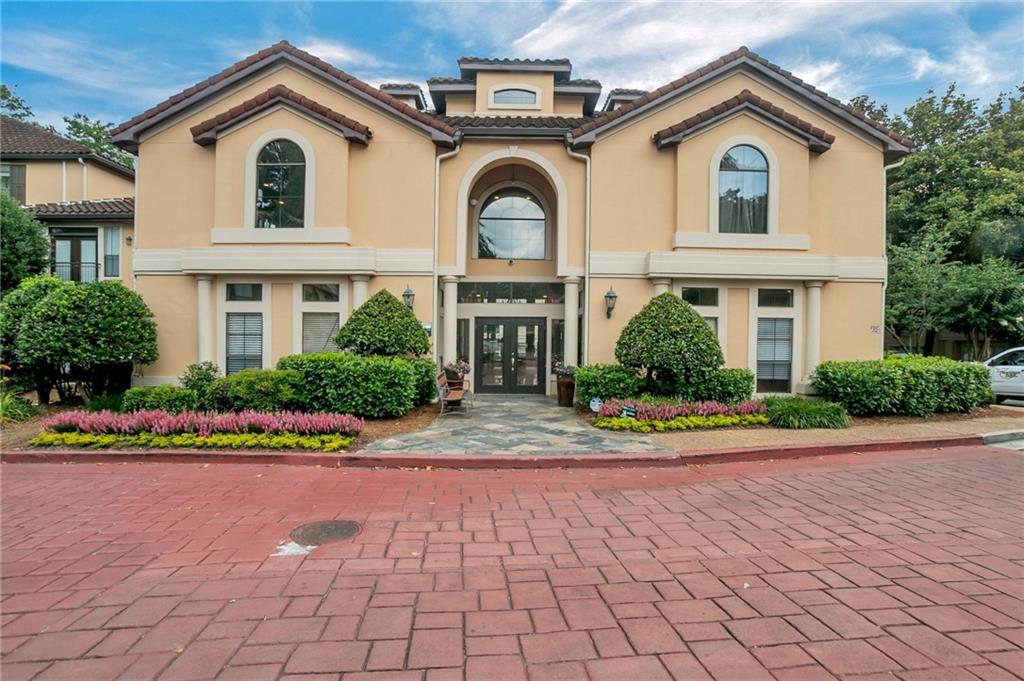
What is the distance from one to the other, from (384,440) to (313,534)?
372 centimetres

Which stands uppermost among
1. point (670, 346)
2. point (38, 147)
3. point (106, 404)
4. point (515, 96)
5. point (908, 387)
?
point (515, 96)

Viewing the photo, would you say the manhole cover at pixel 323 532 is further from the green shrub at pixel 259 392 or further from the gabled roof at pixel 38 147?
the gabled roof at pixel 38 147

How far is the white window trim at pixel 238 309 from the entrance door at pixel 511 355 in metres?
5.59

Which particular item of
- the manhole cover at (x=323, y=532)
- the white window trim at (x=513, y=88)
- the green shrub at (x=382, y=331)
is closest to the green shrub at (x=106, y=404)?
the green shrub at (x=382, y=331)

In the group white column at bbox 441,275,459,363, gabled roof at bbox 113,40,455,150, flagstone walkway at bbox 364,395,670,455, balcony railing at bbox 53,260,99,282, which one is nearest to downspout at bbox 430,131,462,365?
gabled roof at bbox 113,40,455,150

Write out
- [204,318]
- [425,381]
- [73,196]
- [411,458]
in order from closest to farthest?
[411,458]
[425,381]
[204,318]
[73,196]

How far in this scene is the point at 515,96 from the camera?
52.3 feet

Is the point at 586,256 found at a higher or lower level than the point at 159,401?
higher

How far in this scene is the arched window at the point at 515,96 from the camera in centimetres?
1588

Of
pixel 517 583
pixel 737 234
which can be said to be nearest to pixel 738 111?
pixel 737 234

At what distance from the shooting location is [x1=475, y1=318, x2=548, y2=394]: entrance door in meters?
14.3

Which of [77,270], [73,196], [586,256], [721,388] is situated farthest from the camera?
[73,196]

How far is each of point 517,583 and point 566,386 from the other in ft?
29.1

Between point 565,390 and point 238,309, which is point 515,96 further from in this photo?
point 238,309
